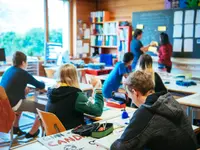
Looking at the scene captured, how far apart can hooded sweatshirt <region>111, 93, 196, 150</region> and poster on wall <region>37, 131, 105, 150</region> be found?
1.32 feet

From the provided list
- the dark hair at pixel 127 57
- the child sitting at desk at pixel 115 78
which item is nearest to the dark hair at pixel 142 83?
the child sitting at desk at pixel 115 78

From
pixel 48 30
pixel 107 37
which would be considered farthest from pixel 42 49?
pixel 107 37

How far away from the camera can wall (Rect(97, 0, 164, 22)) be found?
637 centimetres

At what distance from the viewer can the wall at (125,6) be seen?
6.37 m

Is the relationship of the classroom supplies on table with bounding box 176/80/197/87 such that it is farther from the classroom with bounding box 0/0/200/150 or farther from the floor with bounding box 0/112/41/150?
the floor with bounding box 0/112/41/150

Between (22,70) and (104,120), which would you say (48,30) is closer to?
(22,70)

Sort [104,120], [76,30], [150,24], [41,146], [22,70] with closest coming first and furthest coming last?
[41,146] → [104,120] → [22,70] → [150,24] → [76,30]

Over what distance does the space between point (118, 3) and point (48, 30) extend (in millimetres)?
2040

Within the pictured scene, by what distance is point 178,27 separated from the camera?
5.78m

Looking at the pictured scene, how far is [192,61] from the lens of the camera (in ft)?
A: 18.2

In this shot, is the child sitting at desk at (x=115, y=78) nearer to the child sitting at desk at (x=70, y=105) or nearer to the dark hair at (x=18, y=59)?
the dark hair at (x=18, y=59)

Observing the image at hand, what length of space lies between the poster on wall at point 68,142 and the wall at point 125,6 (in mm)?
5034

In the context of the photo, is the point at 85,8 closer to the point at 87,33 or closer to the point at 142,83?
the point at 87,33

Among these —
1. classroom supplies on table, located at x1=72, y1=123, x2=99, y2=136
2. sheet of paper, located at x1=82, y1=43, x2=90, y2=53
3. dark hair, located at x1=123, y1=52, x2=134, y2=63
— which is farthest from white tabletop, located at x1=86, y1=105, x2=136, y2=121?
sheet of paper, located at x1=82, y1=43, x2=90, y2=53
